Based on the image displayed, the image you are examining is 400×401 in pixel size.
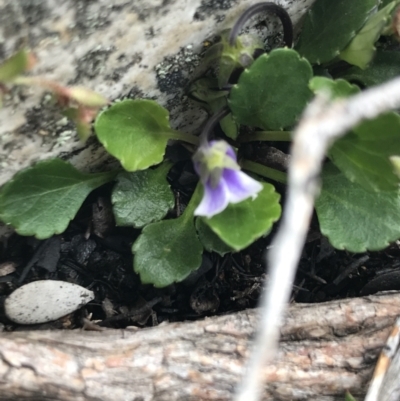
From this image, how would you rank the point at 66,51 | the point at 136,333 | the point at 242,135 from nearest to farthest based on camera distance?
the point at 66,51
the point at 136,333
the point at 242,135

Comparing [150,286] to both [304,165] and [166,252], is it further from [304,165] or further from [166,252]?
[304,165]

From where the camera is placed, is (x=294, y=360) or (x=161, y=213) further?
(x=161, y=213)

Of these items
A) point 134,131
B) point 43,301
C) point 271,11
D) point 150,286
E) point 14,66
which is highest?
point 14,66

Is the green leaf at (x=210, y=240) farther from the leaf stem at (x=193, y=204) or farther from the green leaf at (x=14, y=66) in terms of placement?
the green leaf at (x=14, y=66)

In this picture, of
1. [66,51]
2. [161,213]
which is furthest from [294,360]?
[66,51]

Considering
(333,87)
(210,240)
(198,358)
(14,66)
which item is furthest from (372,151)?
(14,66)

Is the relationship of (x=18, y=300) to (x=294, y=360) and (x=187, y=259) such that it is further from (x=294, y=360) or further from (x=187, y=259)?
(x=294, y=360)
